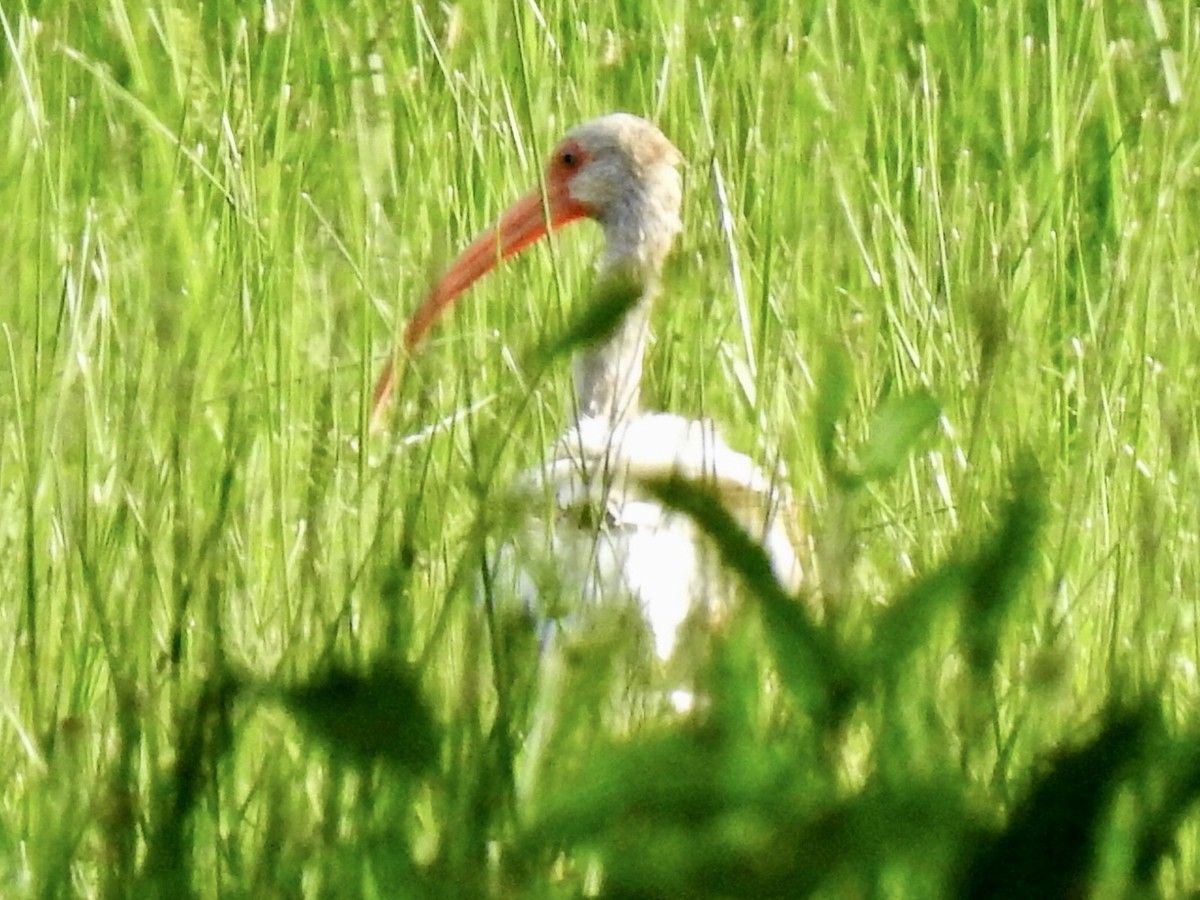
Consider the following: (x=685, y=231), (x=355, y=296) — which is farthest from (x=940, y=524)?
(x=355, y=296)

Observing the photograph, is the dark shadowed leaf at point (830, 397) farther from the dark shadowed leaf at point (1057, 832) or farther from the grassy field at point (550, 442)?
the dark shadowed leaf at point (1057, 832)

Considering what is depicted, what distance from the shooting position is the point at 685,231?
1.91 meters

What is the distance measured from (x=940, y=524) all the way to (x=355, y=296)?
2.96 ft

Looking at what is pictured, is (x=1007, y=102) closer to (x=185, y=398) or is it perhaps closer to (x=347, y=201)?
(x=347, y=201)

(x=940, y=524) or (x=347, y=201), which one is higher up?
(x=347, y=201)

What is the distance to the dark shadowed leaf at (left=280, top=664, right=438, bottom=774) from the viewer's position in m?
0.66

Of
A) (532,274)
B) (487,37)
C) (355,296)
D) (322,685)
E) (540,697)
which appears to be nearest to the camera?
(322,685)

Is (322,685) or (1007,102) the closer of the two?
(322,685)

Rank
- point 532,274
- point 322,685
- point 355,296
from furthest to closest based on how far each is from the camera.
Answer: point 532,274 → point 355,296 → point 322,685

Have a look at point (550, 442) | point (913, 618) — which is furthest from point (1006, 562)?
point (550, 442)

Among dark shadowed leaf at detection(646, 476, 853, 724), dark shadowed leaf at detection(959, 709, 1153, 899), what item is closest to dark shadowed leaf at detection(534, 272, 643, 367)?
dark shadowed leaf at detection(646, 476, 853, 724)

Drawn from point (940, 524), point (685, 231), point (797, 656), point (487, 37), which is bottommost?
point (940, 524)

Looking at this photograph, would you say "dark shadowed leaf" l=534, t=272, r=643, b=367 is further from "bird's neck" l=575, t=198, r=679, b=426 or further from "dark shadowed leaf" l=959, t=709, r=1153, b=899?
"bird's neck" l=575, t=198, r=679, b=426

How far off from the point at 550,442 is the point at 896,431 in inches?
58.4
